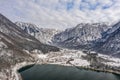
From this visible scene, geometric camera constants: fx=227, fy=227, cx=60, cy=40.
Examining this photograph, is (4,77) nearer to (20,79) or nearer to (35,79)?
(20,79)

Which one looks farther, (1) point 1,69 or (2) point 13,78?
(1) point 1,69

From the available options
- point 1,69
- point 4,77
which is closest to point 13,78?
point 4,77

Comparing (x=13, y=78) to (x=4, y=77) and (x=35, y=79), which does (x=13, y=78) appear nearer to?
(x=4, y=77)

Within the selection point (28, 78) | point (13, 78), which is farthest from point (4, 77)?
point (28, 78)

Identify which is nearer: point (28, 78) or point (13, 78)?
point (13, 78)

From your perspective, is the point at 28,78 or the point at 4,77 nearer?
the point at 4,77

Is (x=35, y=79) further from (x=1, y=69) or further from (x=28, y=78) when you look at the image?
(x=1, y=69)

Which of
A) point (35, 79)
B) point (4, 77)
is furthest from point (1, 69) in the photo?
point (35, 79)
